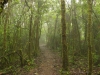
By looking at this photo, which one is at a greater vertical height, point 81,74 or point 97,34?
Answer: point 97,34

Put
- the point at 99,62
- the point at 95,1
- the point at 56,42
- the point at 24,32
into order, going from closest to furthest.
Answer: the point at 99,62, the point at 95,1, the point at 24,32, the point at 56,42

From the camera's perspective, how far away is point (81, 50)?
819 inches

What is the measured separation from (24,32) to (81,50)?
10226mm

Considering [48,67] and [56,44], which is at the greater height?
[56,44]

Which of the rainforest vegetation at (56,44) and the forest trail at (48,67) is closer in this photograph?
the rainforest vegetation at (56,44)

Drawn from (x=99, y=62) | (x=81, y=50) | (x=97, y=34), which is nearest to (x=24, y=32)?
(x=81, y=50)

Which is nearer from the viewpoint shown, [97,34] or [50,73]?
[50,73]

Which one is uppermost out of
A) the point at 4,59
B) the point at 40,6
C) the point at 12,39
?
the point at 40,6

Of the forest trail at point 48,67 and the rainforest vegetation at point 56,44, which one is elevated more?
the rainforest vegetation at point 56,44

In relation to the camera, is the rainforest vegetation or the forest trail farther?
the forest trail

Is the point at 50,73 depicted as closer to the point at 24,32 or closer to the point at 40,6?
the point at 40,6

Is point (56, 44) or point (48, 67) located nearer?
point (48, 67)

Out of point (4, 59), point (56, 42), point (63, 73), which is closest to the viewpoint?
point (63, 73)

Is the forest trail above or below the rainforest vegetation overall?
below
